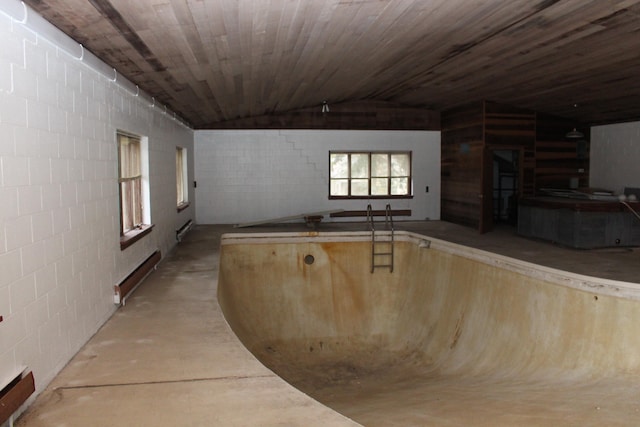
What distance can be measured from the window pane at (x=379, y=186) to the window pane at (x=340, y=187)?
23.8 inches

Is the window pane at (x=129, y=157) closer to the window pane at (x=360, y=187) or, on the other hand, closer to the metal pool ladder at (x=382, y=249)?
the metal pool ladder at (x=382, y=249)

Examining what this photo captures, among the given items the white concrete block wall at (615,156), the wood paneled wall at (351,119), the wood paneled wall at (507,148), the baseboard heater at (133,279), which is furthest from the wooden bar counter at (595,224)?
the baseboard heater at (133,279)

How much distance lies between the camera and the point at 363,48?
5.83 meters

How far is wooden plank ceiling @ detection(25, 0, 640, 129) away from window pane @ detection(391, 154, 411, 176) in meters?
2.56

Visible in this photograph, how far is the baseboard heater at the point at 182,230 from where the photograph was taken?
884cm

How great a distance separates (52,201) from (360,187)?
8903 millimetres

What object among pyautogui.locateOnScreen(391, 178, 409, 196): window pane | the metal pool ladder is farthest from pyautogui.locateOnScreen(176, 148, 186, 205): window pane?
pyautogui.locateOnScreen(391, 178, 409, 196): window pane

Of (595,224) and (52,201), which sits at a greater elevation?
(52,201)

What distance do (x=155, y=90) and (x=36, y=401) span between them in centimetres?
424

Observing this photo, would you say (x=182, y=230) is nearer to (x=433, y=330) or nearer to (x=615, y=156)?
(x=433, y=330)

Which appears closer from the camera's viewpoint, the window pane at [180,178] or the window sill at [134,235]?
the window sill at [134,235]

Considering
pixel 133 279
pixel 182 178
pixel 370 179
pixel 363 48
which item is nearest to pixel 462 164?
pixel 370 179

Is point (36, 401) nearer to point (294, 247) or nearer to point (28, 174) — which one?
point (28, 174)

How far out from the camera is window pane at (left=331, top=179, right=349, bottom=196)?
11.7m
